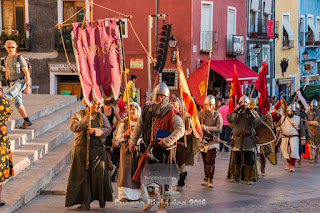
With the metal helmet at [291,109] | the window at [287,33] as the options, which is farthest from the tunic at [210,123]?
the window at [287,33]

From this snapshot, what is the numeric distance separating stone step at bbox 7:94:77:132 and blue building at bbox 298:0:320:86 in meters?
24.5

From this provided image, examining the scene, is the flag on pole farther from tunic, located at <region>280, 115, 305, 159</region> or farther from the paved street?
tunic, located at <region>280, 115, 305, 159</region>

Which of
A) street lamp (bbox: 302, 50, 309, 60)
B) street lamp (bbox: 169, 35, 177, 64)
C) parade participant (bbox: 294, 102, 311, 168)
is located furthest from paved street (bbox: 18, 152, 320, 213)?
street lamp (bbox: 302, 50, 309, 60)

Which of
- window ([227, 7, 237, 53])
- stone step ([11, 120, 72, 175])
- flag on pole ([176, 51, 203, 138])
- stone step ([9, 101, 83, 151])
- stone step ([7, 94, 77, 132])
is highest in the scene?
window ([227, 7, 237, 53])

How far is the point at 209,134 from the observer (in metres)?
14.0

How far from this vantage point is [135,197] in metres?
11.9

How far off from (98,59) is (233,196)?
3.76 meters

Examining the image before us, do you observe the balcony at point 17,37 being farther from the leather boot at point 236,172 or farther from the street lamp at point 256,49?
the leather boot at point 236,172

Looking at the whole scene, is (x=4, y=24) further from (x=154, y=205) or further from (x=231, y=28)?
(x=154, y=205)

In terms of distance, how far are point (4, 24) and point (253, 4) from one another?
13.3 metres

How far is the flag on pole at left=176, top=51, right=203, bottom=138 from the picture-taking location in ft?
41.8

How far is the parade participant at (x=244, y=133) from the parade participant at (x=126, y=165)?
3166mm

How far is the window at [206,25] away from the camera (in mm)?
31125

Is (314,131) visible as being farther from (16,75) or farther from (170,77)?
(170,77)
